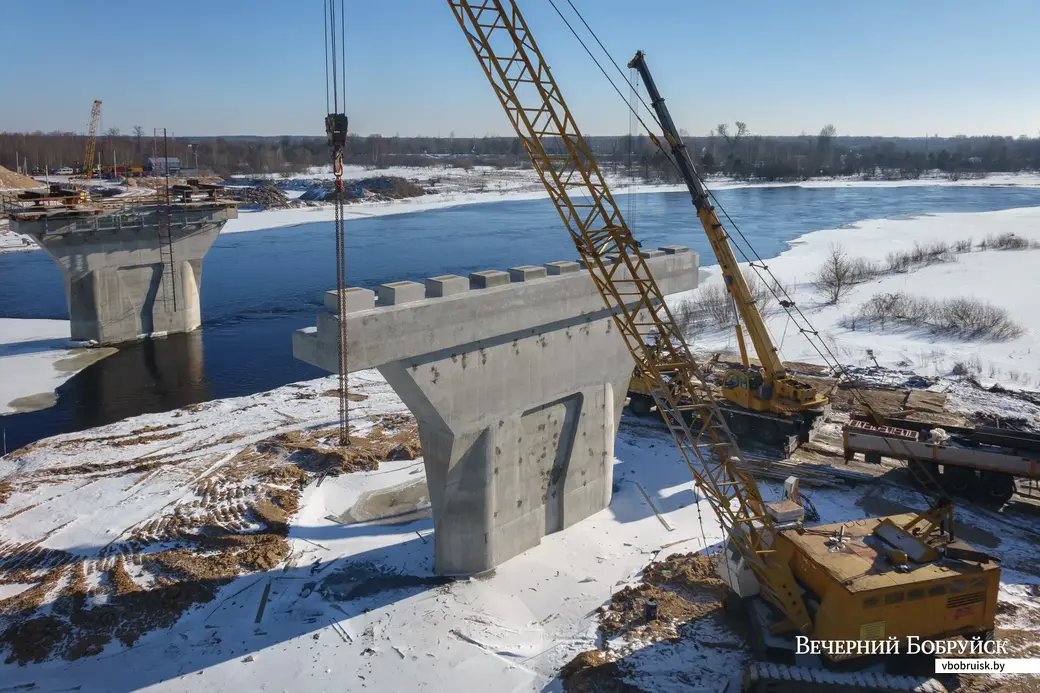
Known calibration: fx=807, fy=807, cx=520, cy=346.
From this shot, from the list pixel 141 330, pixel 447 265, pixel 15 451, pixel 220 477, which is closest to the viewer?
pixel 220 477

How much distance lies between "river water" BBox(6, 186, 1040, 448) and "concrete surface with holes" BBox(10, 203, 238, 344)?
131 centimetres

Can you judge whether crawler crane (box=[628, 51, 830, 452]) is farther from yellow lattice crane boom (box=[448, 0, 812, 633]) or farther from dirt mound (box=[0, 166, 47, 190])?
dirt mound (box=[0, 166, 47, 190])

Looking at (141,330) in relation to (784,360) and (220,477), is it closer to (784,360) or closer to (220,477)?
(220,477)

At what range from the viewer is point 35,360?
34281 mm

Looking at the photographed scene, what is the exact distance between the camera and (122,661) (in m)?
13.7

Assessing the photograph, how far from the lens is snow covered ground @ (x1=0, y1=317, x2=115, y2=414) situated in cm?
2981

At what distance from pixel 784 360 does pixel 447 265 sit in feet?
97.3

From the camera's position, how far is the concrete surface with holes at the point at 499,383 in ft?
46.5

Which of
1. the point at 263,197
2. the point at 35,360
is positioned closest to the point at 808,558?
the point at 35,360

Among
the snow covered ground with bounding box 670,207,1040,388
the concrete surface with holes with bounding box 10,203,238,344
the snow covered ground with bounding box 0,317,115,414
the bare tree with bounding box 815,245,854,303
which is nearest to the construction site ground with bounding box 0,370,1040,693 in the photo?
the snow covered ground with bounding box 0,317,115,414

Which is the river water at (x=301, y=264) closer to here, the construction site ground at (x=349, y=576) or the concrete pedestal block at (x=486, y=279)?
the construction site ground at (x=349, y=576)

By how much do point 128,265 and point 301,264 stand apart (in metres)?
20.6

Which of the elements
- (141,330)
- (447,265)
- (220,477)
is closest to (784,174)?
(447,265)

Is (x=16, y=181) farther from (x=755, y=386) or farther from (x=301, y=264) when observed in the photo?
(x=755, y=386)
